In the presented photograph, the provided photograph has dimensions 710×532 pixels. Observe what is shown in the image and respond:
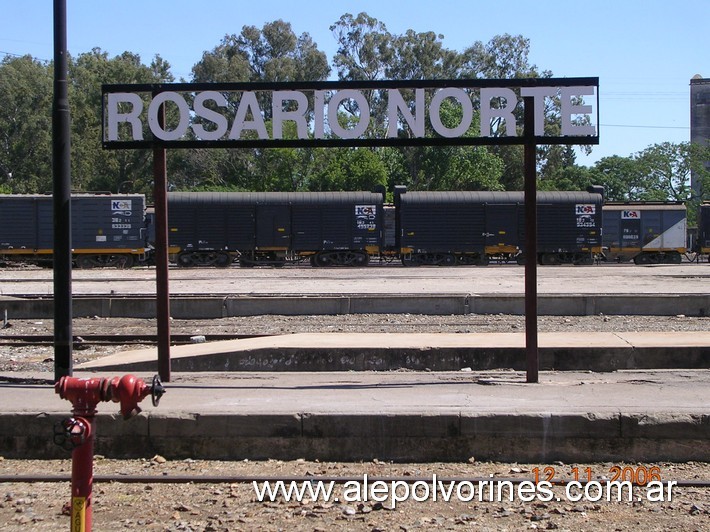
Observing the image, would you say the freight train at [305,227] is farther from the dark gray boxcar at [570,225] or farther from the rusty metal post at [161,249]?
the rusty metal post at [161,249]

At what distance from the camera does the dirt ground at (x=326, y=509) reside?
5551mm

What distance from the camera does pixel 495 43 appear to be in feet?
226

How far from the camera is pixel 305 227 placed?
38.4 meters

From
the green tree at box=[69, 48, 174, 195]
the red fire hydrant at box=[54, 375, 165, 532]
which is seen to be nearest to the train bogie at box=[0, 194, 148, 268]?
the green tree at box=[69, 48, 174, 195]

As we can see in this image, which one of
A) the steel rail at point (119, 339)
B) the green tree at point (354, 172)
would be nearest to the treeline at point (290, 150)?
the green tree at point (354, 172)

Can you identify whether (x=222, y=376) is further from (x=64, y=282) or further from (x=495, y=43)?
(x=495, y=43)

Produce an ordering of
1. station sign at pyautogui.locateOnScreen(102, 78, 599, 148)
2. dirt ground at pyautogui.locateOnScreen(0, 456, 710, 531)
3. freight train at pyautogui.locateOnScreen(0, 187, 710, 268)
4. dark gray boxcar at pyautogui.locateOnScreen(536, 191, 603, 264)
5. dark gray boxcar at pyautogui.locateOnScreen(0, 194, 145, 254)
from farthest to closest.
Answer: dark gray boxcar at pyautogui.locateOnScreen(536, 191, 603, 264) → freight train at pyautogui.locateOnScreen(0, 187, 710, 268) → dark gray boxcar at pyautogui.locateOnScreen(0, 194, 145, 254) → station sign at pyautogui.locateOnScreen(102, 78, 599, 148) → dirt ground at pyautogui.locateOnScreen(0, 456, 710, 531)

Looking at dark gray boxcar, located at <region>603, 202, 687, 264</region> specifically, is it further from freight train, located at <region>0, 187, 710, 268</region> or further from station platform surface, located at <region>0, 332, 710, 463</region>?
station platform surface, located at <region>0, 332, 710, 463</region>

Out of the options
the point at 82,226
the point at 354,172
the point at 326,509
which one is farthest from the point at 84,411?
the point at 354,172

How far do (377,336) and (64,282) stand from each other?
18.1 ft

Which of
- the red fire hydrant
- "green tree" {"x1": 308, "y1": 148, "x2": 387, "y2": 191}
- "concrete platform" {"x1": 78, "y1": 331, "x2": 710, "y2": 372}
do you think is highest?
"green tree" {"x1": 308, "y1": 148, "x2": 387, "y2": 191}

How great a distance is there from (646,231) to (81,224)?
27.7 m

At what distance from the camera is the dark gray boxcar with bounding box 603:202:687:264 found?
4103 centimetres

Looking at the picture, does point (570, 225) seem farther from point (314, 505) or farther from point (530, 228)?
point (314, 505)
